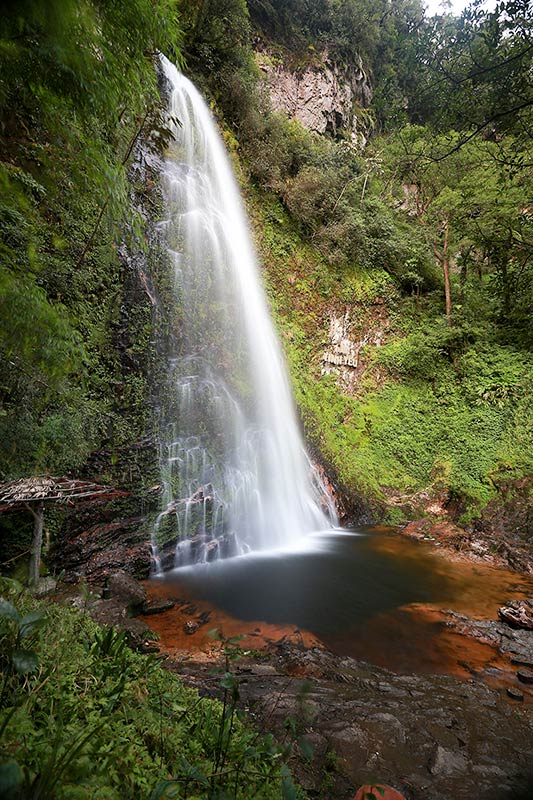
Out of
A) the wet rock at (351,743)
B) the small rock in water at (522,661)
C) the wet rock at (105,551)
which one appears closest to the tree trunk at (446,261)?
the small rock in water at (522,661)

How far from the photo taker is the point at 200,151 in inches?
498

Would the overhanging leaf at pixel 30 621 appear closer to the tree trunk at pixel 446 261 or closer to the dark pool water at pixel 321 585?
the dark pool water at pixel 321 585

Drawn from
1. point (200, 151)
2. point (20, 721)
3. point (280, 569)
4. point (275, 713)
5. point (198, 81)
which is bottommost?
point (280, 569)

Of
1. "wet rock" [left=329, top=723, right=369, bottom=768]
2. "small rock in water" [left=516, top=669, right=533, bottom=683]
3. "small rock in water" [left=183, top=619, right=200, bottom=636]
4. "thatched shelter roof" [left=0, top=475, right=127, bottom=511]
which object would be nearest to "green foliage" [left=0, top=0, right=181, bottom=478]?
"thatched shelter roof" [left=0, top=475, right=127, bottom=511]

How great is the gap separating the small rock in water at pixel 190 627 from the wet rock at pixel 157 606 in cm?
51

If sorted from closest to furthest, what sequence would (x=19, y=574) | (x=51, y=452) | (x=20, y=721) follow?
(x=20, y=721) < (x=19, y=574) < (x=51, y=452)

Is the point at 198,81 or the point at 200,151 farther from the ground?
the point at 198,81

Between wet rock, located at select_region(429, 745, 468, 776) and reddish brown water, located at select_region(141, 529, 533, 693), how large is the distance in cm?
164

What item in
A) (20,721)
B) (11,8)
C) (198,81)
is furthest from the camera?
(198,81)

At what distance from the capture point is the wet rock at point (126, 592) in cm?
510

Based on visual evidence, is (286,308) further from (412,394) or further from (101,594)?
(101,594)

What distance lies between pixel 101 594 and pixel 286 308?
35.0 ft

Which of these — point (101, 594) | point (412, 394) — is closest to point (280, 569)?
point (101, 594)

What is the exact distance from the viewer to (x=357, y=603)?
18.6 feet
